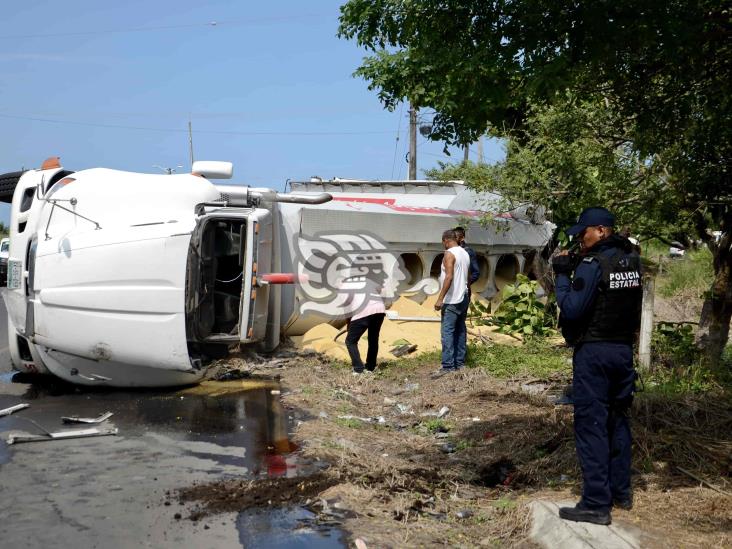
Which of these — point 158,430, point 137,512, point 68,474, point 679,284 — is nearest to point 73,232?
point 158,430

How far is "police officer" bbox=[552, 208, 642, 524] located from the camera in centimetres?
487

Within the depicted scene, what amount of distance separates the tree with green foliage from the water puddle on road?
308cm

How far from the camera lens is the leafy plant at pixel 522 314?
12.5 m

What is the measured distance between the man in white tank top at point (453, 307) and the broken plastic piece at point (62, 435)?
4.22m

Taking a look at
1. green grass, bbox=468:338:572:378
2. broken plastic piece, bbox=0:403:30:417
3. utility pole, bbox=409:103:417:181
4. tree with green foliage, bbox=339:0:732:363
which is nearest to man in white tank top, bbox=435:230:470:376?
green grass, bbox=468:338:572:378

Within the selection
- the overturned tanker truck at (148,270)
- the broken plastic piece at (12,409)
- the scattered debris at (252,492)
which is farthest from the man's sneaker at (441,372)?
the broken plastic piece at (12,409)

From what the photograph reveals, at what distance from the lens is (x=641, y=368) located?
873 centimetres

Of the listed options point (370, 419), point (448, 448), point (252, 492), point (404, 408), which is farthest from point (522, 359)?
point (252, 492)

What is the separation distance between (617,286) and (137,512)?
3301 mm

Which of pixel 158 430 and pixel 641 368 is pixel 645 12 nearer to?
pixel 641 368

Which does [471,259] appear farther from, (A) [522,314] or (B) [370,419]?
(B) [370,419]

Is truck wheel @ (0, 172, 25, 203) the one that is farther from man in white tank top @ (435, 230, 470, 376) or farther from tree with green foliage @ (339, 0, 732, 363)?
man in white tank top @ (435, 230, 470, 376)

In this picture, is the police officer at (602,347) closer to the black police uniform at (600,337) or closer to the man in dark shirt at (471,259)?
the black police uniform at (600,337)

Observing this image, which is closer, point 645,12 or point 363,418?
point 645,12
